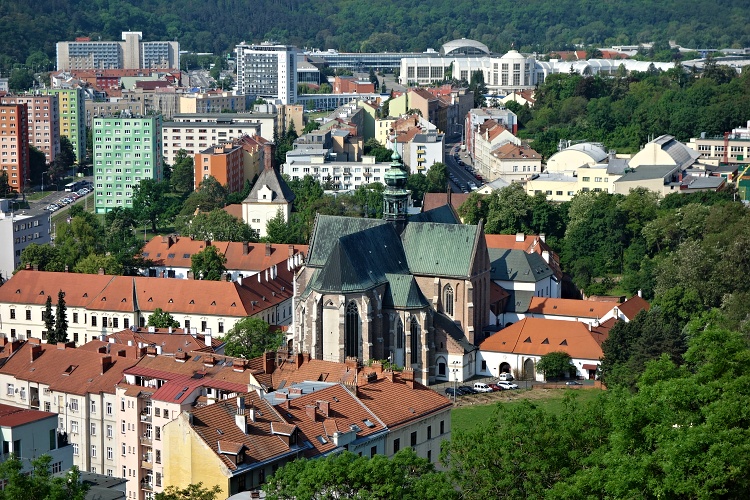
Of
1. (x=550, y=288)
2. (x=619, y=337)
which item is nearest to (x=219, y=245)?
(x=550, y=288)

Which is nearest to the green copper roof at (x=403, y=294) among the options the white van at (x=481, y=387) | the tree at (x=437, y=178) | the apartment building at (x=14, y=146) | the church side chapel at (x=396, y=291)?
the church side chapel at (x=396, y=291)

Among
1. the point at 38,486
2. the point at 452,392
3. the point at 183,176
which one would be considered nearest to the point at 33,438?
the point at 38,486

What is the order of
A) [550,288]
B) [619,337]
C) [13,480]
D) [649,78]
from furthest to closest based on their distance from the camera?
[649,78], [550,288], [619,337], [13,480]

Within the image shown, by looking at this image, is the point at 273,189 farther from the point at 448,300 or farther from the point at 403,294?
the point at 403,294

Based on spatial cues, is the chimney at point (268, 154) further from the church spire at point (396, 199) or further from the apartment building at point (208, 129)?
the church spire at point (396, 199)

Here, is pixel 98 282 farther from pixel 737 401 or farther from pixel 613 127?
pixel 613 127

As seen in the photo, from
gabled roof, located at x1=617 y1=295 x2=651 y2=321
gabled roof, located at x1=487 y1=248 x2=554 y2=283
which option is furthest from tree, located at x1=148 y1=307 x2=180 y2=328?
gabled roof, located at x1=617 y1=295 x2=651 y2=321

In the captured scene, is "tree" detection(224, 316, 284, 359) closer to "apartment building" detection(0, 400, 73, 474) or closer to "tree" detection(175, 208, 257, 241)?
"apartment building" detection(0, 400, 73, 474)
